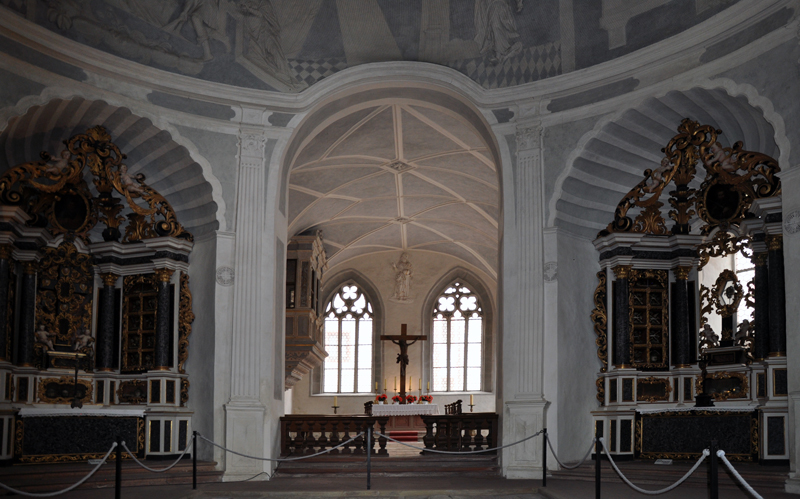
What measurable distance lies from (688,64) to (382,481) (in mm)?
6945

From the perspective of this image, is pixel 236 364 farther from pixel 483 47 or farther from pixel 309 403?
pixel 309 403

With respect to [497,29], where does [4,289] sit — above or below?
below

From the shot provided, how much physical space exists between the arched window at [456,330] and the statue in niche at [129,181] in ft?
49.0

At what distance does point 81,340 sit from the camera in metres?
12.9

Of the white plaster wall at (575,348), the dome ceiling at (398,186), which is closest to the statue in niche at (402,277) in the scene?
the dome ceiling at (398,186)

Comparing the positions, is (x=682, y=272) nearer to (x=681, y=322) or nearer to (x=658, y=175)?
(x=681, y=322)

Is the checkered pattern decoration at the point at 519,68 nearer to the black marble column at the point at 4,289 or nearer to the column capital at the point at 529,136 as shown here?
the column capital at the point at 529,136

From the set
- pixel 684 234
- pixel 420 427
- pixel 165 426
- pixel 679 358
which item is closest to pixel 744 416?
pixel 679 358

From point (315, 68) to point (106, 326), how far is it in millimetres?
5216

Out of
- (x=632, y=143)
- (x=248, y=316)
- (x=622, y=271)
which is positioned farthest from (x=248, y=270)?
(x=632, y=143)

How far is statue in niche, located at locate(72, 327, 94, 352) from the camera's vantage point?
12930mm

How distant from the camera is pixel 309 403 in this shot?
25750 mm

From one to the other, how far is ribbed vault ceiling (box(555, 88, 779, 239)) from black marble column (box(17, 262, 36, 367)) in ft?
25.4

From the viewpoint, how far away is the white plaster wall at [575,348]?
12.2 m
